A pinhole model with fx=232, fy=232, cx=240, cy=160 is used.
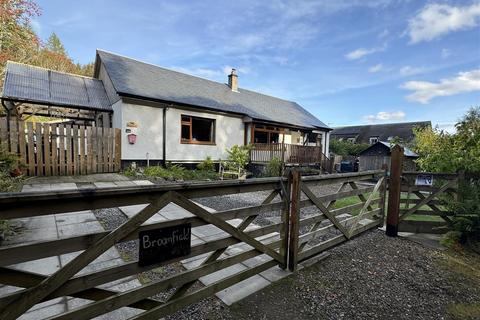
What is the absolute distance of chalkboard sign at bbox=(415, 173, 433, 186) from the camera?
15.1ft

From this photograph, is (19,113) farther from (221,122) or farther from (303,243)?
(303,243)

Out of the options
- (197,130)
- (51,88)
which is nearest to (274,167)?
(197,130)

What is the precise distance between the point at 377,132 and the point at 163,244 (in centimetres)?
4186

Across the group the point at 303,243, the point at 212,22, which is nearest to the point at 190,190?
the point at 303,243

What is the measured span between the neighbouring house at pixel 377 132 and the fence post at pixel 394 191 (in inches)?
1317

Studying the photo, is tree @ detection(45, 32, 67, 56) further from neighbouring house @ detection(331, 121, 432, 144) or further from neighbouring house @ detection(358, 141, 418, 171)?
neighbouring house @ detection(331, 121, 432, 144)

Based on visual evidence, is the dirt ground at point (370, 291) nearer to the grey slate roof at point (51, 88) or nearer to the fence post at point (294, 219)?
the fence post at point (294, 219)

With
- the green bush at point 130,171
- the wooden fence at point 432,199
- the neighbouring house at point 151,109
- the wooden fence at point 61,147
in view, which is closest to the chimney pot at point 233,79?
the neighbouring house at point 151,109

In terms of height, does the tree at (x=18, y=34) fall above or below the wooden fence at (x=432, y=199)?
above

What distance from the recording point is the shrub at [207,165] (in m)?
11.7

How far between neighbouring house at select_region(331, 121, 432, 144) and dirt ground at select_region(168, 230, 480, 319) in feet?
114

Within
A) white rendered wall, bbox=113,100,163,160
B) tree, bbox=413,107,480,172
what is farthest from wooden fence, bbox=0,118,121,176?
tree, bbox=413,107,480,172

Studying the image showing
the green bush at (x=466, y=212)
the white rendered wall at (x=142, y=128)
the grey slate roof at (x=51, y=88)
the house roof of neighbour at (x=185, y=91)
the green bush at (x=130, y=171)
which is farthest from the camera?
the house roof of neighbour at (x=185, y=91)

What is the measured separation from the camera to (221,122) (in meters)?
13.0
